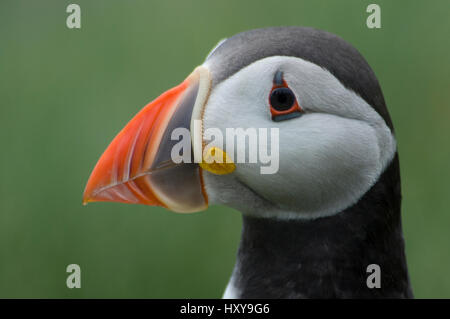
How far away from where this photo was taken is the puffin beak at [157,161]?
175 centimetres

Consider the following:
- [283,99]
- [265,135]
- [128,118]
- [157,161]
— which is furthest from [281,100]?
[128,118]

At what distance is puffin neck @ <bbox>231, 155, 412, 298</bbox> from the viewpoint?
184cm

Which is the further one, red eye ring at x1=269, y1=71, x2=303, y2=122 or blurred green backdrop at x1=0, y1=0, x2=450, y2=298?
blurred green backdrop at x1=0, y1=0, x2=450, y2=298

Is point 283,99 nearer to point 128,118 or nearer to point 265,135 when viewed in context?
point 265,135

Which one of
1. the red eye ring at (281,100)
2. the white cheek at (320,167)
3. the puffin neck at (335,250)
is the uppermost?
the red eye ring at (281,100)

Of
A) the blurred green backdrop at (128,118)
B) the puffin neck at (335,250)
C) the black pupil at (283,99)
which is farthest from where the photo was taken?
the blurred green backdrop at (128,118)

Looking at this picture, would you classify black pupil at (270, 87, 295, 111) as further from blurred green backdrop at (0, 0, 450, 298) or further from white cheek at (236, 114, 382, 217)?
blurred green backdrop at (0, 0, 450, 298)

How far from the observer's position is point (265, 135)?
1701mm

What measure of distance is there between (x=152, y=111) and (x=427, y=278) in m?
3.11

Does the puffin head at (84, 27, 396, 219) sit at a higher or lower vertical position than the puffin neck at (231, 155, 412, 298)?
higher

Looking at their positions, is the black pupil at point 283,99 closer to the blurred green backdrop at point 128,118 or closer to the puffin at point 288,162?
the puffin at point 288,162
